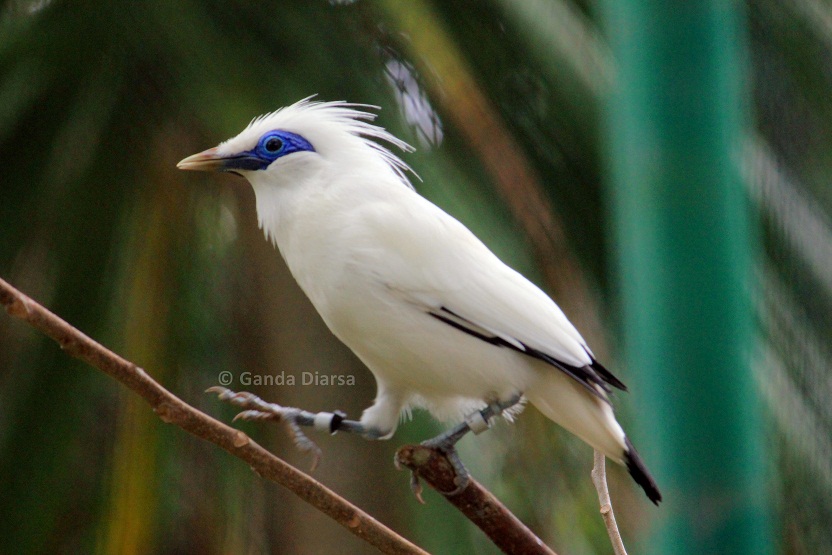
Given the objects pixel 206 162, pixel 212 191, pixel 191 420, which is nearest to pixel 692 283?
pixel 191 420

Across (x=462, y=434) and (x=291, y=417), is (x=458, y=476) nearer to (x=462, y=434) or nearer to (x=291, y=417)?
(x=462, y=434)

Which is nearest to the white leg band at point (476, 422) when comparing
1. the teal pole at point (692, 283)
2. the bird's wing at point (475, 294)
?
the bird's wing at point (475, 294)

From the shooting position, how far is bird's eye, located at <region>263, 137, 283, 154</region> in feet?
4.34

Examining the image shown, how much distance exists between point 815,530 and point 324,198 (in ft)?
2.47

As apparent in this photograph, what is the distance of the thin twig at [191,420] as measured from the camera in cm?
95

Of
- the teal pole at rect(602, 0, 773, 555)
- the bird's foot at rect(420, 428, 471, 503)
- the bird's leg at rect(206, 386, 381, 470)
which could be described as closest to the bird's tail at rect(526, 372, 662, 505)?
the bird's foot at rect(420, 428, 471, 503)

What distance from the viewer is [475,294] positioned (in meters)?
1.25

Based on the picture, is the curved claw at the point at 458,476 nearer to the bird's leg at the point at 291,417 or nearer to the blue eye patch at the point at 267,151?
the bird's leg at the point at 291,417

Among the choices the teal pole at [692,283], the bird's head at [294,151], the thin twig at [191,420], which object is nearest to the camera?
the teal pole at [692,283]

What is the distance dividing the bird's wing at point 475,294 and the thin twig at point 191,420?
0.28m

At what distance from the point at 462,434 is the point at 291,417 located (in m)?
0.23

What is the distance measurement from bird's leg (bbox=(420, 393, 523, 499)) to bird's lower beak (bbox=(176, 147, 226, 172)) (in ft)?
1.50

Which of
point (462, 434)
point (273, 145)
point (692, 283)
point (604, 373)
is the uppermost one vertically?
point (692, 283)

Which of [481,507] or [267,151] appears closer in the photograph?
[481,507]
